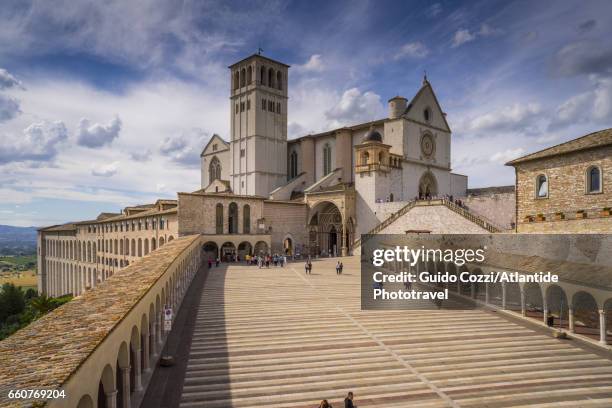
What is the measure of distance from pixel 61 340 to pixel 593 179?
24.1m

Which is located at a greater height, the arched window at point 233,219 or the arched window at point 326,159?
the arched window at point 326,159

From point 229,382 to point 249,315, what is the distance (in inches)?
302

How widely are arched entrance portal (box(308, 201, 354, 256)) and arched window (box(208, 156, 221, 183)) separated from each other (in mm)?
23276

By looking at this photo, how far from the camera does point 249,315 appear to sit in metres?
19.6

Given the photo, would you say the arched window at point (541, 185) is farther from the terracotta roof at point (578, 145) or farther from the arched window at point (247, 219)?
the arched window at point (247, 219)

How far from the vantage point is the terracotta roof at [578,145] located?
21.6 metres

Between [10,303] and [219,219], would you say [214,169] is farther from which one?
[10,303]

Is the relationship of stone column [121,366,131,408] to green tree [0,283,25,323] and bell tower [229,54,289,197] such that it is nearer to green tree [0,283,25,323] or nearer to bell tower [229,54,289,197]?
bell tower [229,54,289,197]

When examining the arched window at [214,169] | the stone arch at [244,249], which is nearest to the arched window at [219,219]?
the stone arch at [244,249]

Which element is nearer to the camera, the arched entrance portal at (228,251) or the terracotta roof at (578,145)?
the terracotta roof at (578,145)

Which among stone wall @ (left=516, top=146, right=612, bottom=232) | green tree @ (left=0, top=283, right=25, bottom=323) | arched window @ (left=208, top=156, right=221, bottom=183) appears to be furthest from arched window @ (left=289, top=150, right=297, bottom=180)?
stone wall @ (left=516, top=146, right=612, bottom=232)

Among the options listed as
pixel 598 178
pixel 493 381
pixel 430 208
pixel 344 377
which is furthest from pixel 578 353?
pixel 430 208

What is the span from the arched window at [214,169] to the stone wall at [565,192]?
51.8 m

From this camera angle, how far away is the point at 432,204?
125ft
